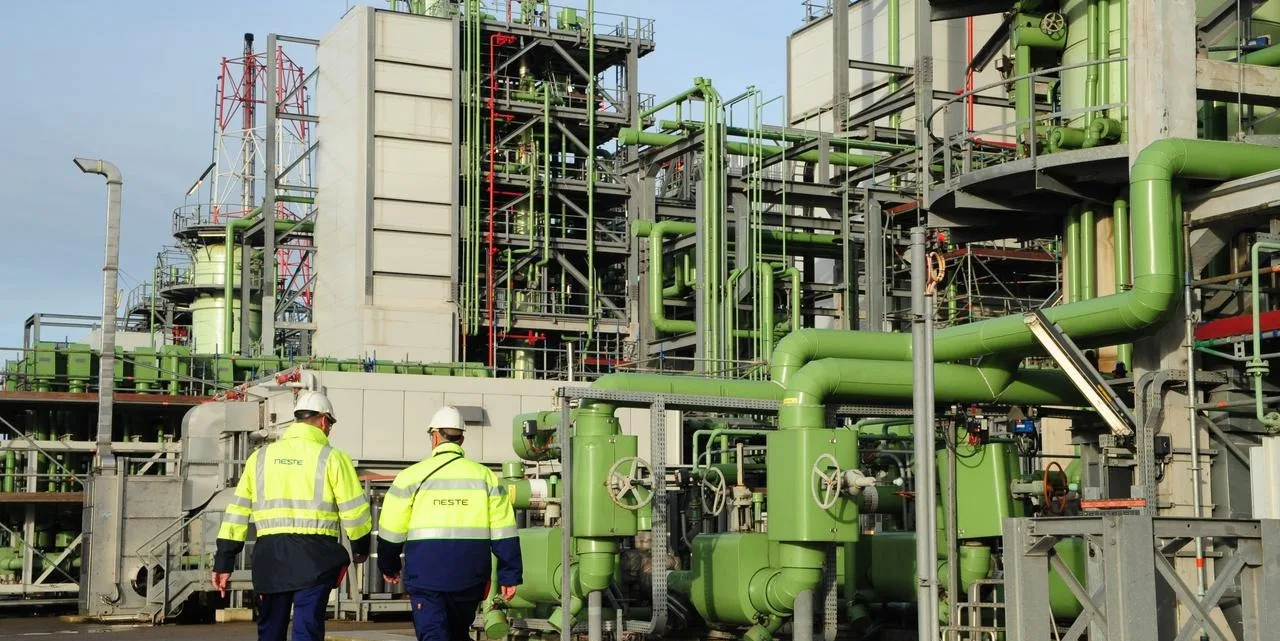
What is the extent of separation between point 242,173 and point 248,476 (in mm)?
45692

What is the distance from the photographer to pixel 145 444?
32.5m

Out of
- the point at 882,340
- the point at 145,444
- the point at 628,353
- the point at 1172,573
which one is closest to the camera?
the point at 1172,573

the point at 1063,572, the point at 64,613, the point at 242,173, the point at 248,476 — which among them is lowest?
the point at 64,613

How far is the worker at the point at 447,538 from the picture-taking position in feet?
32.3

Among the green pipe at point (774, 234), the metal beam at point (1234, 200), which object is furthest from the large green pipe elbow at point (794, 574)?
the green pipe at point (774, 234)

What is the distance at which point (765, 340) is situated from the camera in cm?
3136

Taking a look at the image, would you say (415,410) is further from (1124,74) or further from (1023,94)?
(1124,74)


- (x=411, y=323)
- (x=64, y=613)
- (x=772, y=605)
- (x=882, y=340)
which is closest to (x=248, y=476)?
(x=772, y=605)

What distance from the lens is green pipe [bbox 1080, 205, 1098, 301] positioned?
1869 centimetres

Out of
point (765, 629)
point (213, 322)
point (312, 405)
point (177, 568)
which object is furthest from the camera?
point (213, 322)

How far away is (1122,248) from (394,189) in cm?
2565

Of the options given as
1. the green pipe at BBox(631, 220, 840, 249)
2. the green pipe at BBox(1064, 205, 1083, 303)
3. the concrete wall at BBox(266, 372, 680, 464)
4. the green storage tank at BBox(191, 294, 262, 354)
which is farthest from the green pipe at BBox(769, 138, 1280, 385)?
the green storage tank at BBox(191, 294, 262, 354)

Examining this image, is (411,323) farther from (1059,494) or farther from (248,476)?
(248,476)

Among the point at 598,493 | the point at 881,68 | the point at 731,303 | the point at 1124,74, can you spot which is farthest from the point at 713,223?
the point at 598,493
